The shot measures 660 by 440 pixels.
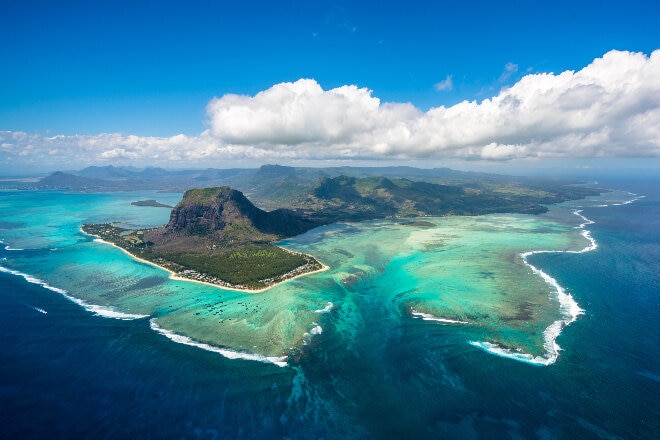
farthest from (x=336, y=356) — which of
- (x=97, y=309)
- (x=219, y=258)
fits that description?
(x=219, y=258)

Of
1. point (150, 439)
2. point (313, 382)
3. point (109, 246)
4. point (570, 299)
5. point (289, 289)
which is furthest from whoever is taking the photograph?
point (109, 246)

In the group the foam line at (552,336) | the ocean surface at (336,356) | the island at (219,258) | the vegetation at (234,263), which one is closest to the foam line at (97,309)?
the ocean surface at (336,356)

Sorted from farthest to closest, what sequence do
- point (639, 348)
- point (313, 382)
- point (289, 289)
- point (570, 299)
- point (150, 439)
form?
point (289, 289), point (570, 299), point (639, 348), point (313, 382), point (150, 439)

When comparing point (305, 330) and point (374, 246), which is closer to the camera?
point (305, 330)

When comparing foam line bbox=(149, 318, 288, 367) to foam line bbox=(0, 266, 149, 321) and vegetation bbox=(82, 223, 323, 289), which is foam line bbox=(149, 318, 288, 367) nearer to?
foam line bbox=(0, 266, 149, 321)

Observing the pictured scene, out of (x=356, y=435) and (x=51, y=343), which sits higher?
(x=51, y=343)

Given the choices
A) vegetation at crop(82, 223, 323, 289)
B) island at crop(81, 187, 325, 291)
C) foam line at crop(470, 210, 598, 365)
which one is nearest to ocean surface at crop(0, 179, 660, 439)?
foam line at crop(470, 210, 598, 365)

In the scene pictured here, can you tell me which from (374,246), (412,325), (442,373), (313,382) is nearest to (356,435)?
(313,382)

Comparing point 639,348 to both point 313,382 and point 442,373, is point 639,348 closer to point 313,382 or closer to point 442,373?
point 442,373

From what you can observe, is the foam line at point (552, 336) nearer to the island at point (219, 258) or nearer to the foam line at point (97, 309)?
the island at point (219, 258)
